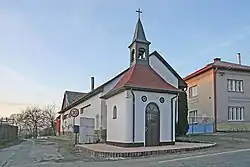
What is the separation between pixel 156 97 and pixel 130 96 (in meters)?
1.77

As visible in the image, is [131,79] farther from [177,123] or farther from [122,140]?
[177,123]

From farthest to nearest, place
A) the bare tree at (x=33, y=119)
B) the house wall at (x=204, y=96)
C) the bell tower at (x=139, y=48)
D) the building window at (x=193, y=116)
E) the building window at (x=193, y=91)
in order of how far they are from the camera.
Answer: the bare tree at (x=33, y=119)
the building window at (x=193, y=91)
the building window at (x=193, y=116)
the house wall at (x=204, y=96)
the bell tower at (x=139, y=48)

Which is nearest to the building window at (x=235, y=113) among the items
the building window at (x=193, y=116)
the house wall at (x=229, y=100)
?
the house wall at (x=229, y=100)

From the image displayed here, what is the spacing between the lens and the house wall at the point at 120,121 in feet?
65.5

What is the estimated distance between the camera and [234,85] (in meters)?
34.6

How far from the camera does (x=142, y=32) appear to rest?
23.8 m

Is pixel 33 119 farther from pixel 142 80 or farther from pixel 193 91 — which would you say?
pixel 142 80

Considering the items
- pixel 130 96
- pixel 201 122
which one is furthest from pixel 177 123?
pixel 130 96

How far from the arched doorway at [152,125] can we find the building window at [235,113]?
15.5 m

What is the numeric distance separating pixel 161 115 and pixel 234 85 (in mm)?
16460

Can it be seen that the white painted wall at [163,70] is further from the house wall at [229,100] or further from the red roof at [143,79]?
the red roof at [143,79]

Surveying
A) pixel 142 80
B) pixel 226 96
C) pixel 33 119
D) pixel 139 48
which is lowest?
pixel 33 119

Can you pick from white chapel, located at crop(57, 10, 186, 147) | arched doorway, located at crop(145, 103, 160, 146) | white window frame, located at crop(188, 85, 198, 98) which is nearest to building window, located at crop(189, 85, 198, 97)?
white window frame, located at crop(188, 85, 198, 98)

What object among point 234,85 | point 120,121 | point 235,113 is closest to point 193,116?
point 235,113
